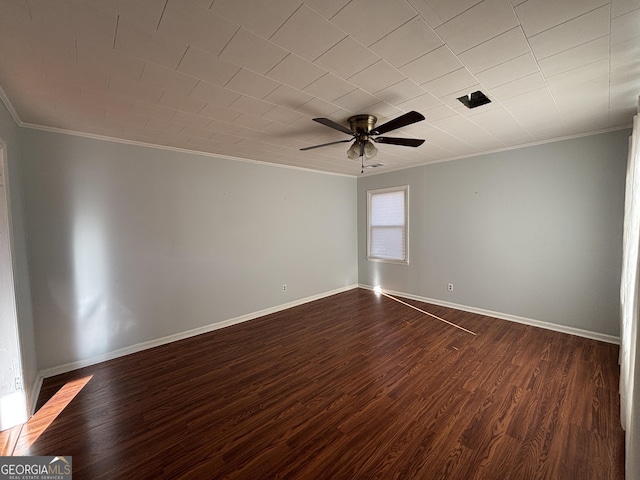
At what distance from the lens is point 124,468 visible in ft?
5.35

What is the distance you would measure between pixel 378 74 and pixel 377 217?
395 centimetres

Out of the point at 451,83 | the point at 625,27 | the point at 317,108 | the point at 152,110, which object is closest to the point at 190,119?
the point at 152,110

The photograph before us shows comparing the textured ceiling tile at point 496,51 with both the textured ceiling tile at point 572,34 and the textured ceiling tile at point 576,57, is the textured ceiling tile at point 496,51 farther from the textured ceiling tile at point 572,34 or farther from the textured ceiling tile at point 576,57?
the textured ceiling tile at point 576,57

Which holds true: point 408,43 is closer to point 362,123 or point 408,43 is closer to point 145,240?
point 362,123

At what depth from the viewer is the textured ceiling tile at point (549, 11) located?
1.23 meters

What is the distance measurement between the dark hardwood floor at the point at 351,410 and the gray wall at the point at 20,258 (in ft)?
1.18

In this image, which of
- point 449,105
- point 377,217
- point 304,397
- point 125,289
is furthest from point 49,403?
point 377,217

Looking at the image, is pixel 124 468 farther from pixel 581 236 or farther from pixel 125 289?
pixel 581 236

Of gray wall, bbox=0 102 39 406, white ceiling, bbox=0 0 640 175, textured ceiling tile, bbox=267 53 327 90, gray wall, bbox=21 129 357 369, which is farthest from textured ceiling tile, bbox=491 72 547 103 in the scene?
gray wall, bbox=0 102 39 406

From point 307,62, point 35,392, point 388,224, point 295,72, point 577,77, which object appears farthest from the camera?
point 388,224

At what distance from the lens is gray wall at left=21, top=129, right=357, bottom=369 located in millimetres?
2662

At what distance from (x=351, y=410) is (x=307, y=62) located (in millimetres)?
2585

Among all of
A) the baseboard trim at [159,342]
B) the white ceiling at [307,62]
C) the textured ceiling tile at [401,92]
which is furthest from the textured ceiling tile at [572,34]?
the baseboard trim at [159,342]

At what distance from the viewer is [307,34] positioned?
55.0 inches
